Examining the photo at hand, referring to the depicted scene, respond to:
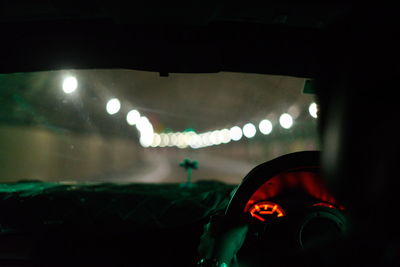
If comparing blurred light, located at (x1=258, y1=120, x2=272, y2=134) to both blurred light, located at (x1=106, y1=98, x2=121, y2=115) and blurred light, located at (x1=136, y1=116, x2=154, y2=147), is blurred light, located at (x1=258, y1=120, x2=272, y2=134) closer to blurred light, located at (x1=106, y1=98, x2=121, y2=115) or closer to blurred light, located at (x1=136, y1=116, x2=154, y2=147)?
blurred light, located at (x1=106, y1=98, x2=121, y2=115)

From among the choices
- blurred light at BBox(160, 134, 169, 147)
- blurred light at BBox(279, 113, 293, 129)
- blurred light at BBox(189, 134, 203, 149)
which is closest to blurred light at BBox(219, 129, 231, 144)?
blurred light at BBox(189, 134, 203, 149)

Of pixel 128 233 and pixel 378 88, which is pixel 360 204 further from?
pixel 128 233

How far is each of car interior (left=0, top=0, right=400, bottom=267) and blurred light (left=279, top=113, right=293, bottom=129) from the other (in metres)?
0.05

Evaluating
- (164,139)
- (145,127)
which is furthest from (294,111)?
(164,139)

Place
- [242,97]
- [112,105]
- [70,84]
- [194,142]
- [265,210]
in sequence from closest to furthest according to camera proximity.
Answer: [265,210] < [70,84] < [242,97] < [112,105] < [194,142]

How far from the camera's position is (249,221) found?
2.12 metres

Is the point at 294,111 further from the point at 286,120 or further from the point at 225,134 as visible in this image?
the point at 225,134

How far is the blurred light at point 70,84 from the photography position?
4.11 m

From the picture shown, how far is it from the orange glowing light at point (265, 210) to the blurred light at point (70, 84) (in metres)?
2.88

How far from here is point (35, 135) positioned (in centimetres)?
607

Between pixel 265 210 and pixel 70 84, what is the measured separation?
315 cm

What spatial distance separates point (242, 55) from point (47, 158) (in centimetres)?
532

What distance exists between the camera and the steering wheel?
78.9 inches

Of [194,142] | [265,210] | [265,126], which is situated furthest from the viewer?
[194,142]
